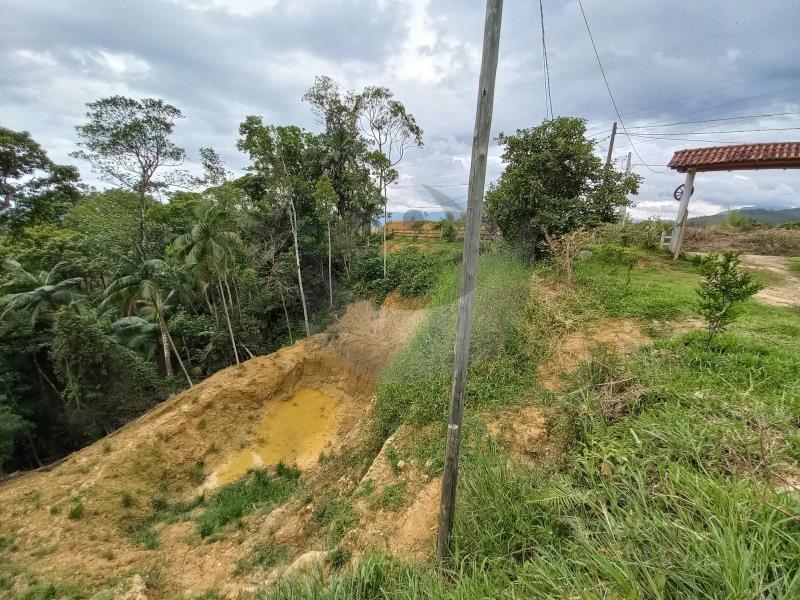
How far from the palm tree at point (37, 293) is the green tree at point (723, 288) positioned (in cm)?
1758

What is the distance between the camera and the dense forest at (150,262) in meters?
10.7

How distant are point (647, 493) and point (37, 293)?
17003mm

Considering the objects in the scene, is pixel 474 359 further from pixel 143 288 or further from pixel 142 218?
pixel 142 218

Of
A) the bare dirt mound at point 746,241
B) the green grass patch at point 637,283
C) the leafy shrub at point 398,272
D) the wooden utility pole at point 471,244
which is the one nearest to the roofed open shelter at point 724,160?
the green grass patch at point 637,283

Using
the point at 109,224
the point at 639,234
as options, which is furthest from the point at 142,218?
the point at 639,234

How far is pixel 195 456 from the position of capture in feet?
31.3

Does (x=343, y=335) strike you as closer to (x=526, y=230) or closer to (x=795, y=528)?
(x=526, y=230)

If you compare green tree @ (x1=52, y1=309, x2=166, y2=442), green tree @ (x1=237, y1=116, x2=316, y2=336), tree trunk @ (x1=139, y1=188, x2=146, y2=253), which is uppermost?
green tree @ (x1=237, y1=116, x2=316, y2=336)

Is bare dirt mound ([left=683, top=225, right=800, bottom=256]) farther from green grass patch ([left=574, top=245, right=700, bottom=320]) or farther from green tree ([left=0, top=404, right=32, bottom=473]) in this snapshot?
green tree ([left=0, top=404, right=32, bottom=473])

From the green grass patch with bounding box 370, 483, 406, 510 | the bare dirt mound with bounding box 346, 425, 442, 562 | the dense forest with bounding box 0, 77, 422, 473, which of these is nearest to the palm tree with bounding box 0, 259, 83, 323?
the dense forest with bounding box 0, 77, 422, 473

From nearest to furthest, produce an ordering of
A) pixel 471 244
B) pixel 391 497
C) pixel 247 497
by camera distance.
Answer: pixel 471 244, pixel 391 497, pixel 247 497

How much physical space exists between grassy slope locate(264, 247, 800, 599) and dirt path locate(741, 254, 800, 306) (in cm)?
175

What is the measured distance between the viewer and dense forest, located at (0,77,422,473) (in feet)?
35.1

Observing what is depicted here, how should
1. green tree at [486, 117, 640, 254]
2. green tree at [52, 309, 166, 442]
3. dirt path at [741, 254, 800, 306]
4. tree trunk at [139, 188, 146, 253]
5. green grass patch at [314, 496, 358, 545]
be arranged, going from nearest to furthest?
green grass patch at [314, 496, 358, 545], dirt path at [741, 254, 800, 306], green tree at [52, 309, 166, 442], green tree at [486, 117, 640, 254], tree trunk at [139, 188, 146, 253]
